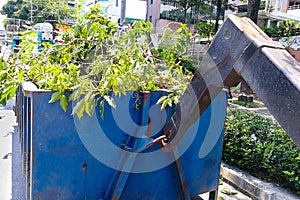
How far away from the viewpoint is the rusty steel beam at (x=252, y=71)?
141 centimetres

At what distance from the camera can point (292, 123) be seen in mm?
1394

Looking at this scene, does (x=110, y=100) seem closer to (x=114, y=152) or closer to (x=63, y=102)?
(x=63, y=102)

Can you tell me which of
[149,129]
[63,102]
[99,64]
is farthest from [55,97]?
[149,129]

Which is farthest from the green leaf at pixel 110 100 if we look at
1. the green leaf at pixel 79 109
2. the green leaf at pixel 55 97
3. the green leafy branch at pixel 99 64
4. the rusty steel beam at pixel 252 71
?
the rusty steel beam at pixel 252 71

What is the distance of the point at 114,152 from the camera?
245 centimetres

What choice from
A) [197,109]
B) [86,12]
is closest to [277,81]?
[197,109]

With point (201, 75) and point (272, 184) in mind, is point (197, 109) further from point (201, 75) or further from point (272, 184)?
point (272, 184)

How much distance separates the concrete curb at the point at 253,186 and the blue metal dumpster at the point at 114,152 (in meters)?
1.15

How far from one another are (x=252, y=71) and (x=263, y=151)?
288 cm

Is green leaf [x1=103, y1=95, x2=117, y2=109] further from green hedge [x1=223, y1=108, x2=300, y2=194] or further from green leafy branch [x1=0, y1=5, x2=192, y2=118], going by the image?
green hedge [x1=223, y1=108, x2=300, y2=194]


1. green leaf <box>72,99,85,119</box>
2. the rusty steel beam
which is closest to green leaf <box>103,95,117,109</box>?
green leaf <box>72,99,85,119</box>

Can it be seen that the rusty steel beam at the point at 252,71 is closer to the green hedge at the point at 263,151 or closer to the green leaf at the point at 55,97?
the green leaf at the point at 55,97

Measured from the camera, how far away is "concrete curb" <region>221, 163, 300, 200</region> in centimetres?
368

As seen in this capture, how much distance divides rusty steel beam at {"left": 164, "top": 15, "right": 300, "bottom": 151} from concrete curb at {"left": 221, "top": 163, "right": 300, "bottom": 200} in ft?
6.95
